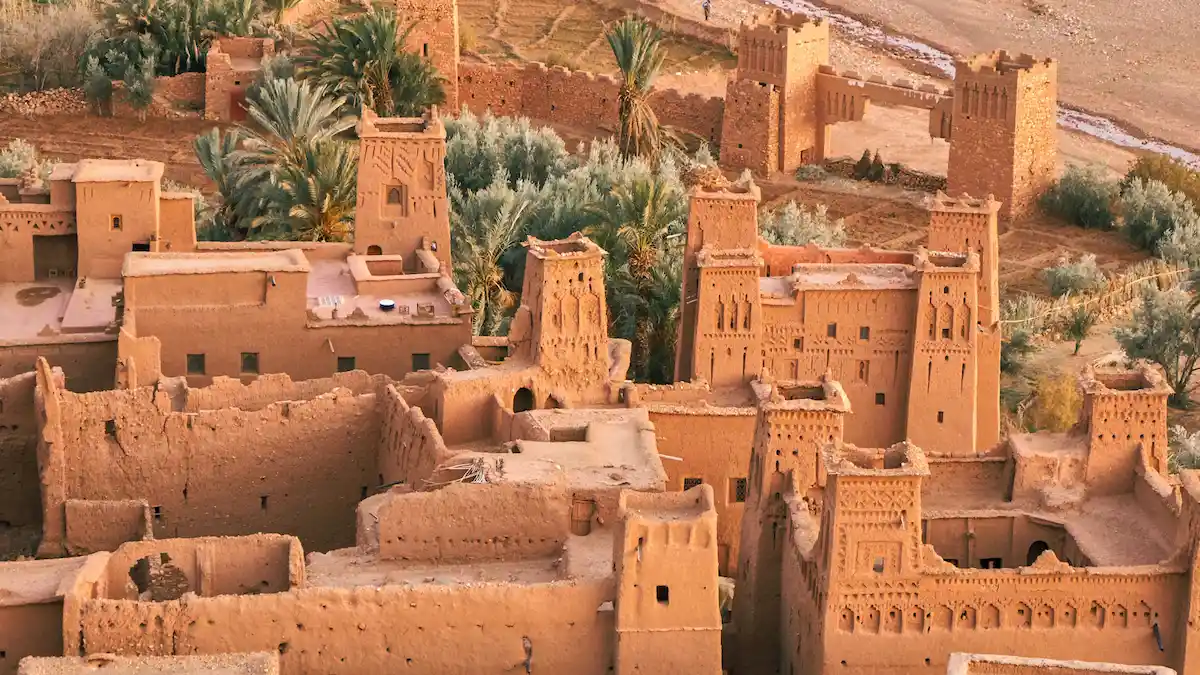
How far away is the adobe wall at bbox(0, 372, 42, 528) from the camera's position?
44.2 m

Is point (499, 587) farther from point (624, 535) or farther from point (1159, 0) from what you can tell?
point (1159, 0)

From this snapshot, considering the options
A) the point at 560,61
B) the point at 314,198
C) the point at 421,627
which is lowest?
the point at 421,627

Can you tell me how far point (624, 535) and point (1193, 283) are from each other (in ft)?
95.1

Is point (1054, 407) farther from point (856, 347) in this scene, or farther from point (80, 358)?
point (80, 358)

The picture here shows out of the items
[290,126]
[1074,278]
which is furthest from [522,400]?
[1074,278]

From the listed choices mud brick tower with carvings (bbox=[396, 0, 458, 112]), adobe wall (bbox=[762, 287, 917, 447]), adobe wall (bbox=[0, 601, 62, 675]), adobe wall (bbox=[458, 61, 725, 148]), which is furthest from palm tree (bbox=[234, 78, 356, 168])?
adobe wall (bbox=[0, 601, 62, 675])

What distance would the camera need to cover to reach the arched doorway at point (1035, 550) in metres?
42.1

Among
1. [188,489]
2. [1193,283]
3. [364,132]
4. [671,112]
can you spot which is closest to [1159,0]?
[671,112]

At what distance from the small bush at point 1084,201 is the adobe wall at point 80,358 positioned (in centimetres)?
3000

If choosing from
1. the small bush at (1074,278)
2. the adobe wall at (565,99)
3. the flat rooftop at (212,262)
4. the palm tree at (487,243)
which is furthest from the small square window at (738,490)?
the adobe wall at (565,99)

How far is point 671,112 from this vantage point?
7550 centimetres

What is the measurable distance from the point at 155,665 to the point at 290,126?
2717cm

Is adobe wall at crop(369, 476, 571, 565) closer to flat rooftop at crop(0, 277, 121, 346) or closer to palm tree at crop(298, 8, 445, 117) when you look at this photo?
flat rooftop at crop(0, 277, 121, 346)

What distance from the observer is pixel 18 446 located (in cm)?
4441
